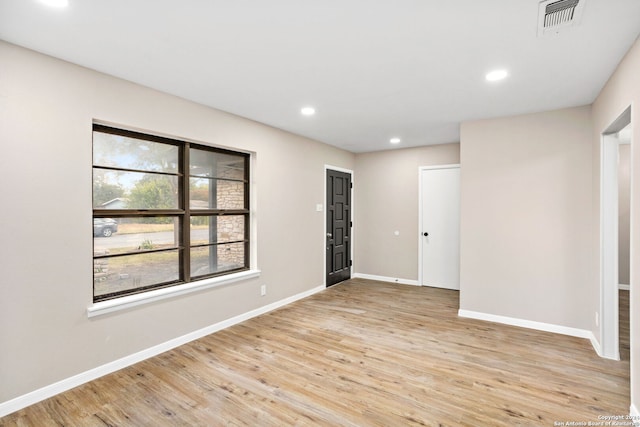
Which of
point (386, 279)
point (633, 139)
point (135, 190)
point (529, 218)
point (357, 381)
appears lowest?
point (357, 381)

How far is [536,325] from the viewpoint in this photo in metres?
3.73

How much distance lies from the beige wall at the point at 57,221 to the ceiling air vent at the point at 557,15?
3.09 m

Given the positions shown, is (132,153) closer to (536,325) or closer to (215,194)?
(215,194)

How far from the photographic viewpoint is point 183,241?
3.46 metres

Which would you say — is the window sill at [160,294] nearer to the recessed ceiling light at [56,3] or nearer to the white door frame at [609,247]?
the recessed ceiling light at [56,3]

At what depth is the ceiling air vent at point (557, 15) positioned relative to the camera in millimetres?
1756

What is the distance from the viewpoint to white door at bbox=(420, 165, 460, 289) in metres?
5.49

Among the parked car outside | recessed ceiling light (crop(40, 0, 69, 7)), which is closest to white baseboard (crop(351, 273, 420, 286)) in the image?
the parked car outside

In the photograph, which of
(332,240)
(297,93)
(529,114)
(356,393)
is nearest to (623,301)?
(529,114)

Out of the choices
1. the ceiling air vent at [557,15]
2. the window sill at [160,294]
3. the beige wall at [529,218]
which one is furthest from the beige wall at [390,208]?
the ceiling air vent at [557,15]

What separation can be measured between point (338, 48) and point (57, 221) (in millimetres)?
2491

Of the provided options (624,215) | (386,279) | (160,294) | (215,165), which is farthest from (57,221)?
(624,215)

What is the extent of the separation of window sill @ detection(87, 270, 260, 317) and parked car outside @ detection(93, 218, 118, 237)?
0.60m

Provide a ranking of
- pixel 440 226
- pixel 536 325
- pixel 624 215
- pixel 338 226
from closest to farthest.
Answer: pixel 536 325 → pixel 440 226 → pixel 624 215 → pixel 338 226
